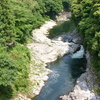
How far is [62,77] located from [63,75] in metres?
0.78

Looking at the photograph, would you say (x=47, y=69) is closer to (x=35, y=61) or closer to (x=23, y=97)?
(x=35, y=61)

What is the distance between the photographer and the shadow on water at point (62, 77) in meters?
25.3

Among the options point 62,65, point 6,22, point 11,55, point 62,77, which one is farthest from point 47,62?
point 6,22

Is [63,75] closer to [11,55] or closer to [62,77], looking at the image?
[62,77]

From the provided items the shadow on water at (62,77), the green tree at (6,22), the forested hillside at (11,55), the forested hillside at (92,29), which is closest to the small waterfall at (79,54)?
the shadow on water at (62,77)

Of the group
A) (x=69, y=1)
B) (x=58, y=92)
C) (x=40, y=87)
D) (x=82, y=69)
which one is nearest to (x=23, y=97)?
(x=40, y=87)

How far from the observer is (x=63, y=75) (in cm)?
3053

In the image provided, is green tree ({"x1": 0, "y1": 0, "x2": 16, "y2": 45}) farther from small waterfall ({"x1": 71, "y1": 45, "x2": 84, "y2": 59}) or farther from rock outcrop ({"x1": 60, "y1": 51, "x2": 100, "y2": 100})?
small waterfall ({"x1": 71, "y1": 45, "x2": 84, "y2": 59})

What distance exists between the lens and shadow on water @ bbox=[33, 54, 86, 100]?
82.9 feet

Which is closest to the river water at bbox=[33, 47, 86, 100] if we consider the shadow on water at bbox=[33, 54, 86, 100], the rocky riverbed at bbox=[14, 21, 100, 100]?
the shadow on water at bbox=[33, 54, 86, 100]

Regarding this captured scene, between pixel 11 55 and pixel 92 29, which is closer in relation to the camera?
pixel 92 29

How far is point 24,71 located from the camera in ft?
87.6

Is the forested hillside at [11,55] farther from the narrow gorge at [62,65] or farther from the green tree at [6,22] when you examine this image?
the narrow gorge at [62,65]

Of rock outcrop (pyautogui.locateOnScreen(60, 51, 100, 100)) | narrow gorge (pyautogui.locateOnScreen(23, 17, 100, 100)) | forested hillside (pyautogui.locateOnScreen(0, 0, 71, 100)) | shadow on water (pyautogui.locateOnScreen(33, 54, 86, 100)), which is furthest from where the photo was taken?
shadow on water (pyautogui.locateOnScreen(33, 54, 86, 100))
